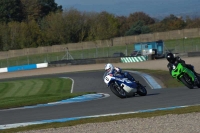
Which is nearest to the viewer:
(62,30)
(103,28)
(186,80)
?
(186,80)

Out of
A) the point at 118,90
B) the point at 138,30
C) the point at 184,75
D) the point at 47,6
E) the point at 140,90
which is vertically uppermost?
the point at 47,6

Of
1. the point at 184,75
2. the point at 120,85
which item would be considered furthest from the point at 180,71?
the point at 120,85

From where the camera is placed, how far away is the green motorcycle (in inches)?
824

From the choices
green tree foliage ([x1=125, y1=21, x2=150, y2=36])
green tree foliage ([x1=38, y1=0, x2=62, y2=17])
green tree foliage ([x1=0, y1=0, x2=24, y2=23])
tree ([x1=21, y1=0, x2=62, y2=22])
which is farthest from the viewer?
green tree foliage ([x1=38, y1=0, x2=62, y2=17])

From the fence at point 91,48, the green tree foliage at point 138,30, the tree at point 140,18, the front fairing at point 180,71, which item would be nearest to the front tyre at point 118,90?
the front fairing at point 180,71

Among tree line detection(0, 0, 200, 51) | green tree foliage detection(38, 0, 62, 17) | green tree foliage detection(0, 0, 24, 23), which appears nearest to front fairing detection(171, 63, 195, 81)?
tree line detection(0, 0, 200, 51)

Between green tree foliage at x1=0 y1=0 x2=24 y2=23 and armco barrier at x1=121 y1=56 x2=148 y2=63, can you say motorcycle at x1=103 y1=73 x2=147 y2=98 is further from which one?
green tree foliage at x1=0 y1=0 x2=24 y2=23

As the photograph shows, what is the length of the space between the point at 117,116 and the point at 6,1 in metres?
109

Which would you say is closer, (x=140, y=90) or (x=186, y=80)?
(x=140, y=90)

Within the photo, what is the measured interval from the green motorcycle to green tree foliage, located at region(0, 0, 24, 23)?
320ft

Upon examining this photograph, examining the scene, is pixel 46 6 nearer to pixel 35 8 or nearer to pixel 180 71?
pixel 35 8

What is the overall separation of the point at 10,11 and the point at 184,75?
332ft

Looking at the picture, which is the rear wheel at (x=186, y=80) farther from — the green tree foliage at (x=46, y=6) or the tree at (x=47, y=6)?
the green tree foliage at (x=46, y=6)

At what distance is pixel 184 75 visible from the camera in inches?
830
